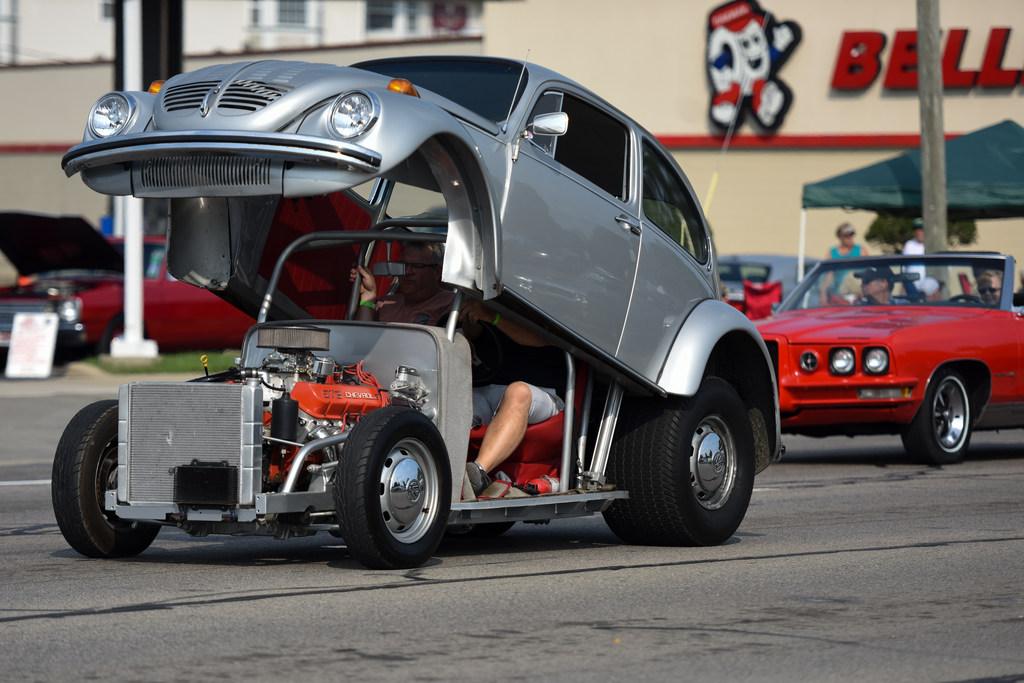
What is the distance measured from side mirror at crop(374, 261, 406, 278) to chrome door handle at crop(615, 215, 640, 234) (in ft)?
3.46

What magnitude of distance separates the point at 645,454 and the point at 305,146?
2.49m

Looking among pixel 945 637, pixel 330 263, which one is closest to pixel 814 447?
pixel 330 263

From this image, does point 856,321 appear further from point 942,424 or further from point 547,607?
point 547,607

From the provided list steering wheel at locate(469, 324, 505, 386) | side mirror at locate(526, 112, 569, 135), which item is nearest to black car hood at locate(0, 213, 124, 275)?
steering wheel at locate(469, 324, 505, 386)

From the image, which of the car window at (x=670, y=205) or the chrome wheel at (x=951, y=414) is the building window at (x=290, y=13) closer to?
the chrome wheel at (x=951, y=414)

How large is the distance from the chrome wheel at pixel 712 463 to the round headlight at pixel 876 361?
13.8 ft

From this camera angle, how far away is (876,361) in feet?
39.2

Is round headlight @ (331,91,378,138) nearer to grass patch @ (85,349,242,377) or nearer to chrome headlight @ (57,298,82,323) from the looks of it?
grass patch @ (85,349,242,377)

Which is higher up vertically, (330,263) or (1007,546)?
(330,263)

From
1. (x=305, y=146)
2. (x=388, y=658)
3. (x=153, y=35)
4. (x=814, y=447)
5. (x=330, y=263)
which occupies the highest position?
(x=153, y=35)

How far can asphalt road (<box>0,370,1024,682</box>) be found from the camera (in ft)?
16.0

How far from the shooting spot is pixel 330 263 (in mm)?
7789

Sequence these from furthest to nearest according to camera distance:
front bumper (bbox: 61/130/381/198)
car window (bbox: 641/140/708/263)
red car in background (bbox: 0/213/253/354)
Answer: red car in background (bbox: 0/213/253/354), car window (bbox: 641/140/708/263), front bumper (bbox: 61/130/381/198)

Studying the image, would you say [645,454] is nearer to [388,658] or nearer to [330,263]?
[330,263]
